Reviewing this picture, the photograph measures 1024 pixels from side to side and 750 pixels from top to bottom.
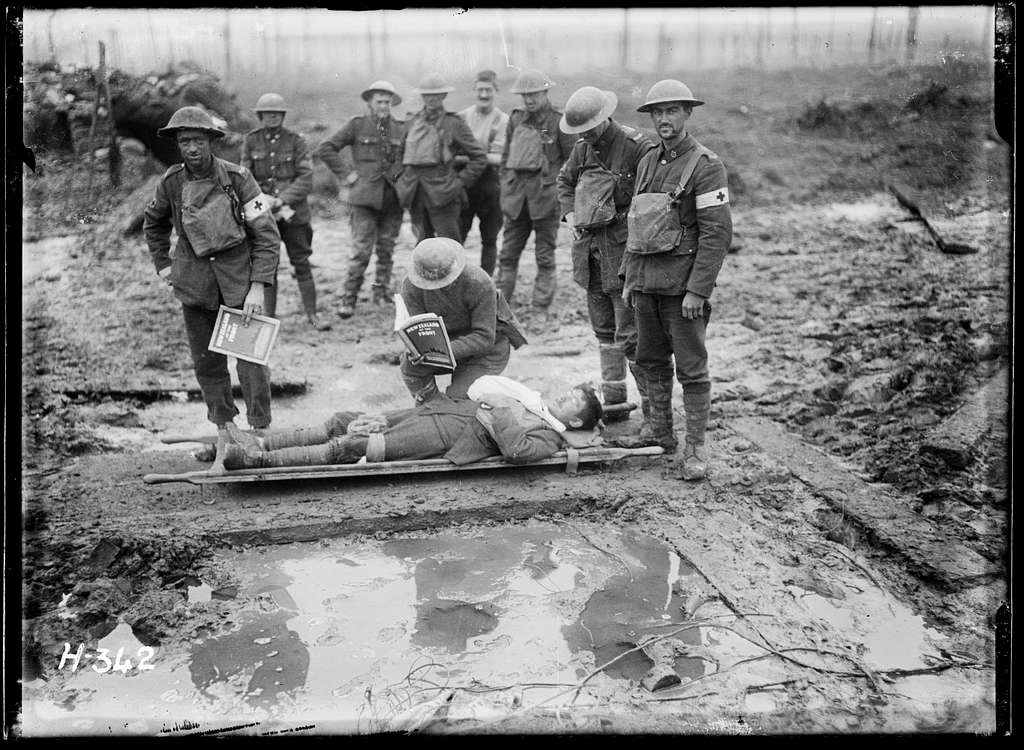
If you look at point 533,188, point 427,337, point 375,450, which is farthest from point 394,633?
point 533,188

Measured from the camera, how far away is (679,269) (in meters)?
5.75

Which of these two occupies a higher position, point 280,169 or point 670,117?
point 670,117

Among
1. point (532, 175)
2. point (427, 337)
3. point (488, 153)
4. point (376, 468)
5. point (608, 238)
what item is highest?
point (488, 153)

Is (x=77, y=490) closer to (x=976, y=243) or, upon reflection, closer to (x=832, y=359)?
(x=832, y=359)

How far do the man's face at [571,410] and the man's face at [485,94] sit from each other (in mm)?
4098

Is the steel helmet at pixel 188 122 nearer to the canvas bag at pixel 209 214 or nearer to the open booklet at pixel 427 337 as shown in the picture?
the canvas bag at pixel 209 214

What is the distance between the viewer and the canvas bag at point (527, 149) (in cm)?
832

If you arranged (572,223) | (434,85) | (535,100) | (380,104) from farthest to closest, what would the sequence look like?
(380,104) < (434,85) < (535,100) < (572,223)

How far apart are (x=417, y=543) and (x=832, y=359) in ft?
14.2

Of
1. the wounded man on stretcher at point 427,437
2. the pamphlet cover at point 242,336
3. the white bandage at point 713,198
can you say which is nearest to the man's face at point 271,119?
the pamphlet cover at point 242,336

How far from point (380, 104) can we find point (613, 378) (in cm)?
391

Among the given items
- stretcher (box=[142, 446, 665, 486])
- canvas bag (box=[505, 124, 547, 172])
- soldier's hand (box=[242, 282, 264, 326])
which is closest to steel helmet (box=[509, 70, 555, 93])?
canvas bag (box=[505, 124, 547, 172])

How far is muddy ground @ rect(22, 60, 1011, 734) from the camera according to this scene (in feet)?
13.1

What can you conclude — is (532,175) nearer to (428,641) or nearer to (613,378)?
(613,378)
